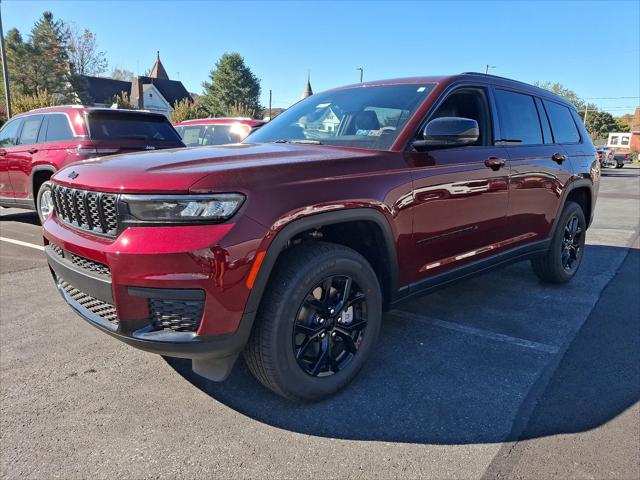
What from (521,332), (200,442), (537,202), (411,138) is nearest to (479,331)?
(521,332)

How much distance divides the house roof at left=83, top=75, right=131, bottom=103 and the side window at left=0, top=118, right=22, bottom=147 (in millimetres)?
47264

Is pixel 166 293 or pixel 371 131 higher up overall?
pixel 371 131

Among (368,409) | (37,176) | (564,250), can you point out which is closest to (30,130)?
(37,176)

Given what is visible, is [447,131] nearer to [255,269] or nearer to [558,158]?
[255,269]

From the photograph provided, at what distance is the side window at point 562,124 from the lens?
4.65 m

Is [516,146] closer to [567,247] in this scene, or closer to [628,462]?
[567,247]

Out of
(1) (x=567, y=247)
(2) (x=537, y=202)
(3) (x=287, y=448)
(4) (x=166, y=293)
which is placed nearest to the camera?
(4) (x=166, y=293)

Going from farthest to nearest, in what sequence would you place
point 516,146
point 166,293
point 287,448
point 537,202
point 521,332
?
point 537,202, point 516,146, point 521,332, point 287,448, point 166,293

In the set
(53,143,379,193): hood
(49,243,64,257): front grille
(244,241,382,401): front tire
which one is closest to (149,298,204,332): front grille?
(244,241,382,401): front tire

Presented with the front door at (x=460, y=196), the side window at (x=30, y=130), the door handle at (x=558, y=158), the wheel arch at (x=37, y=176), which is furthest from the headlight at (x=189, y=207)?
the side window at (x=30, y=130)

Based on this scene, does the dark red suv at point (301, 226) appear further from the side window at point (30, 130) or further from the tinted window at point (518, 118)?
the side window at point (30, 130)

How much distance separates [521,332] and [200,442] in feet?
8.52

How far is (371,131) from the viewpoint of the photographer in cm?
314

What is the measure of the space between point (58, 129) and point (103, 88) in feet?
175
